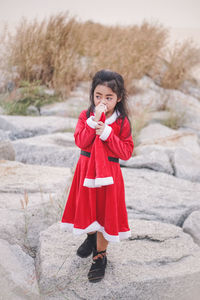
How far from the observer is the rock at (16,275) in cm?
152

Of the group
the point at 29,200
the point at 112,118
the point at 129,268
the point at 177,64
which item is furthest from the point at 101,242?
the point at 177,64

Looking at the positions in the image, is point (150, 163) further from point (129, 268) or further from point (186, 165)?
point (129, 268)

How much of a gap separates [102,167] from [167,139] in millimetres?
2487

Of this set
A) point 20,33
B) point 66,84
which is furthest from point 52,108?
point 20,33

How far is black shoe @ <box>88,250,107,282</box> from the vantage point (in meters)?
1.63

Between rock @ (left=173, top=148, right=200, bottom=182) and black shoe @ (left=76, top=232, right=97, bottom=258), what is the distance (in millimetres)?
1576

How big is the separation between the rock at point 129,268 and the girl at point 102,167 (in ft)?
0.30

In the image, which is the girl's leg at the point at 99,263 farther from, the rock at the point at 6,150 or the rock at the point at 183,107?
the rock at the point at 183,107

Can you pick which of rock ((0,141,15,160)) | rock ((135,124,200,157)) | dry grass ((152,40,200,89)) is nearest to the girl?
rock ((0,141,15,160))

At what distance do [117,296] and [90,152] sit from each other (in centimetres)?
76

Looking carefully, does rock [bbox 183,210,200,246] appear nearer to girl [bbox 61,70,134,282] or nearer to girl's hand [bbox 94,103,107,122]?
girl [bbox 61,70,134,282]

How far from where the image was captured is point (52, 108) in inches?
182

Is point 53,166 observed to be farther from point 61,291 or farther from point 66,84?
point 66,84

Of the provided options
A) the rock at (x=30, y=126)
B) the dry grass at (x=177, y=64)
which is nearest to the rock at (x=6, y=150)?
the rock at (x=30, y=126)
